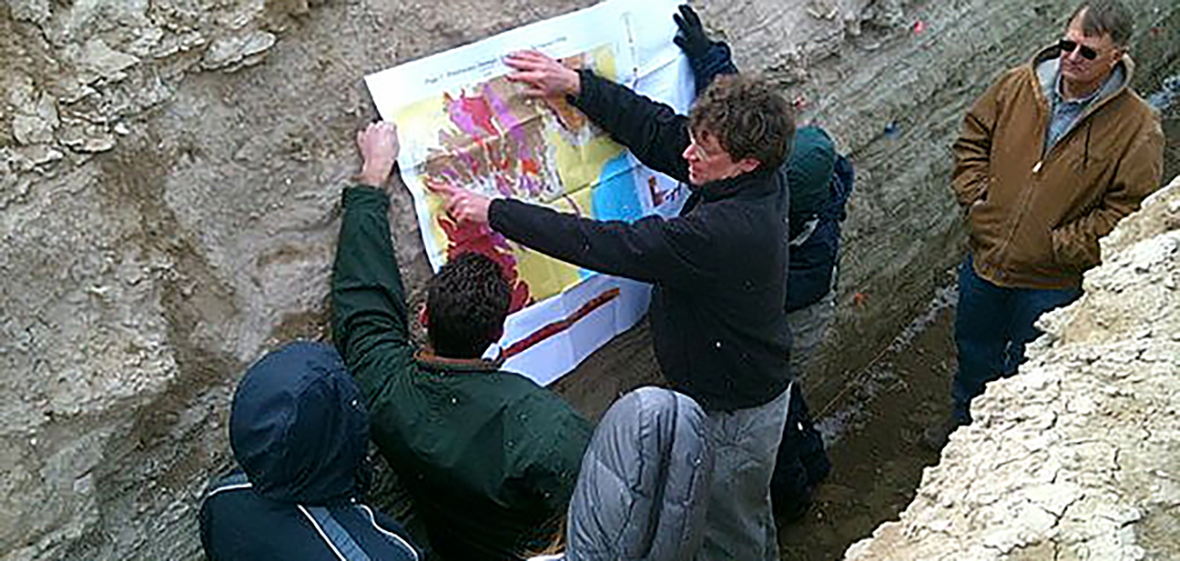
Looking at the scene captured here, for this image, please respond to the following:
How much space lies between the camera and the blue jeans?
4.93 metres

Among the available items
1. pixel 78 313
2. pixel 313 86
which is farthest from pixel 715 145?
pixel 78 313

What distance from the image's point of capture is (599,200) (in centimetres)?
448

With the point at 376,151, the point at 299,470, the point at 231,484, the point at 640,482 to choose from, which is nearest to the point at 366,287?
the point at 376,151

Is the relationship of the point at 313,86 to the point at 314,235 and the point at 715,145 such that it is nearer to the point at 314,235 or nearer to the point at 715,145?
the point at 314,235

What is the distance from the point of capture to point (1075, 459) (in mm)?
2553

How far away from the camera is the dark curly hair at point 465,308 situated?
331 centimetres

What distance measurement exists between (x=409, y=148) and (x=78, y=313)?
108cm

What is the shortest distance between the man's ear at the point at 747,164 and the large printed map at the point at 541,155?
31.5 inches

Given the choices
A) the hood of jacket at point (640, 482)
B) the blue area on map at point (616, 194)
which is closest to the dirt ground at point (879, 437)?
the blue area on map at point (616, 194)

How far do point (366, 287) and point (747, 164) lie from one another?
116 centimetres

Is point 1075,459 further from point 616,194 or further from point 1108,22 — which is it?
point 1108,22

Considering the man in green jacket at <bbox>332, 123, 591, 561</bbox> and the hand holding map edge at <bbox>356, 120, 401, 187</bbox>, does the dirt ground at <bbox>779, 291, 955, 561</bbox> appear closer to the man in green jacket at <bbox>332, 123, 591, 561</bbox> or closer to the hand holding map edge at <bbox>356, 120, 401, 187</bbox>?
the man in green jacket at <bbox>332, 123, 591, 561</bbox>

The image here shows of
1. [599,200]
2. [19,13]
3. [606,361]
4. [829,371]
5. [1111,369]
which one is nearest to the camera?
[1111,369]

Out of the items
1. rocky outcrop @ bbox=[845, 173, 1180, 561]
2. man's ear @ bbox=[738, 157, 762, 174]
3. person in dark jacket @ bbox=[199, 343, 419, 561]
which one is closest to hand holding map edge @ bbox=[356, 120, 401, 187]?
person in dark jacket @ bbox=[199, 343, 419, 561]
